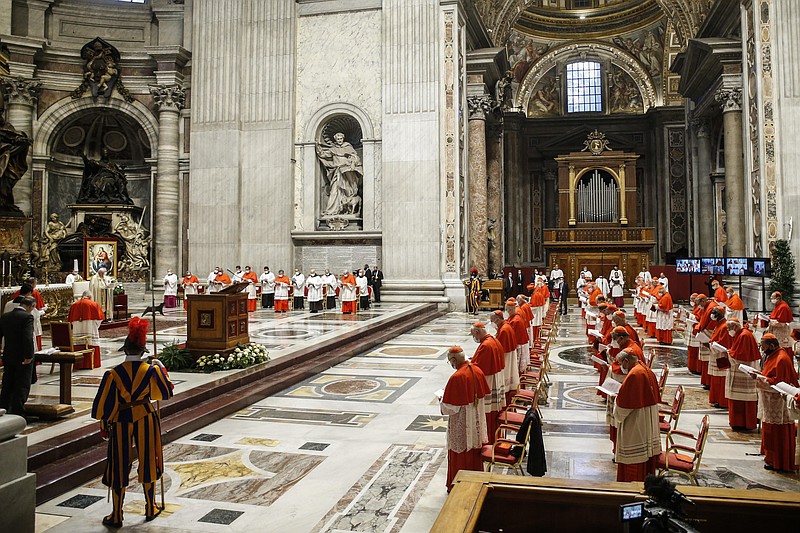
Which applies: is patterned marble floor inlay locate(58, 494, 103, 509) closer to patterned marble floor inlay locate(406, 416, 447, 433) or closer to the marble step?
the marble step

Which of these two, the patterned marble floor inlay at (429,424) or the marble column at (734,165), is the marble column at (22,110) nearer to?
the patterned marble floor inlay at (429,424)

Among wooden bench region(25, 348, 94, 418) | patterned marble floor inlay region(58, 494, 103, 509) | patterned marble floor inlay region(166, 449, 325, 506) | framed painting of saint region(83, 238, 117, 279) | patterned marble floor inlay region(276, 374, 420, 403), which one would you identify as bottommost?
patterned marble floor inlay region(58, 494, 103, 509)

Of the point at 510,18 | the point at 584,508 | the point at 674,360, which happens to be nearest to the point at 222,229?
the point at 674,360

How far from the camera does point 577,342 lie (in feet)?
44.4

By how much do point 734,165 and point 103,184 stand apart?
22.6m

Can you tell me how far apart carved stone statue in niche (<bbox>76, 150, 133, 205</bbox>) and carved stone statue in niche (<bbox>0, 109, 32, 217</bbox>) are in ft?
16.8

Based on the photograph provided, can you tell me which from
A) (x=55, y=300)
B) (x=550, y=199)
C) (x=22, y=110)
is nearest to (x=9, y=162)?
(x=22, y=110)

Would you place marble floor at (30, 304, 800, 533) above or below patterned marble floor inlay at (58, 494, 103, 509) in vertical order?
above

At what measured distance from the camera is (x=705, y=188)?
26859 millimetres

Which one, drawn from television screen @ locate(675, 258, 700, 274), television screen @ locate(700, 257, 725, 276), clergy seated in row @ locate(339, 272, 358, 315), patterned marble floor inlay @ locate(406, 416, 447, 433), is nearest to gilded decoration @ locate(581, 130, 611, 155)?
television screen @ locate(675, 258, 700, 274)

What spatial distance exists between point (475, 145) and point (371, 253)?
638 centimetres

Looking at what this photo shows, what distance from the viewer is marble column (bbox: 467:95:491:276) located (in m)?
23.1

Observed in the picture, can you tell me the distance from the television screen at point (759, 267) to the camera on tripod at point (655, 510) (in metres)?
17.4

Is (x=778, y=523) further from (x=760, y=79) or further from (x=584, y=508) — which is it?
(x=760, y=79)
